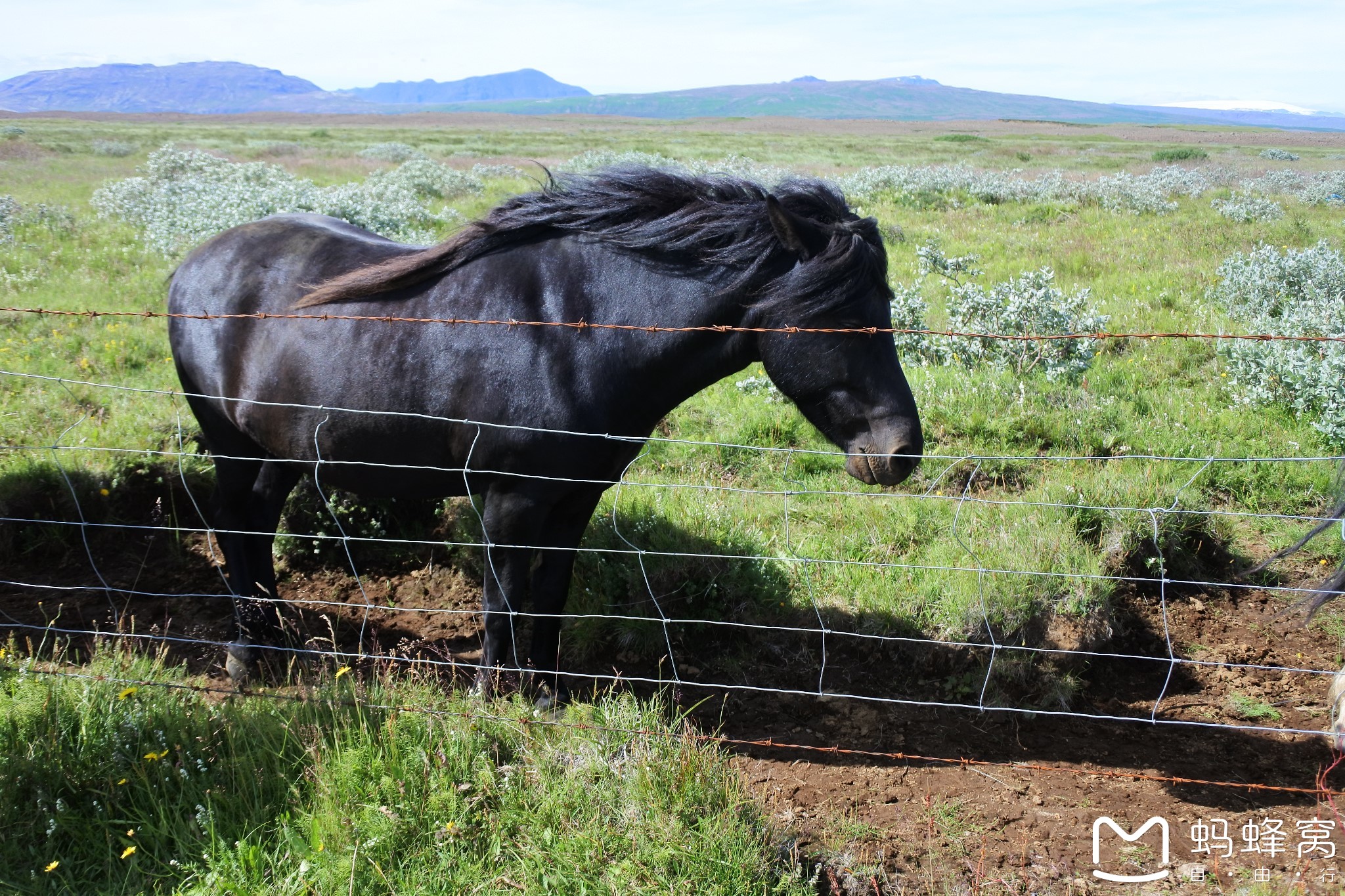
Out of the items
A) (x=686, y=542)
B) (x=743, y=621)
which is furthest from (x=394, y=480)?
(x=743, y=621)

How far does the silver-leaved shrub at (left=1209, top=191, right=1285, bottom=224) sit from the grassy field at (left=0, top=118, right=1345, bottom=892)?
331cm

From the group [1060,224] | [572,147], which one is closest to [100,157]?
[572,147]

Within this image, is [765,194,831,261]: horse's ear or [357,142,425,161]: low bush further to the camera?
[357,142,425,161]: low bush

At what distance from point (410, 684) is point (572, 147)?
4831 centimetres

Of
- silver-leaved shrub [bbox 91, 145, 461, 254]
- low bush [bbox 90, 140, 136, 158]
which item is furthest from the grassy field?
low bush [bbox 90, 140, 136, 158]

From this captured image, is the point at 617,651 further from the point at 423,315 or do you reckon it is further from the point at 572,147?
the point at 572,147

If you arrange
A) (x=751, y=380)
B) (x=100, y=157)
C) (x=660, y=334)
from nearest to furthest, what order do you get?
1. (x=660, y=334)
2. (x=751, y=380)
3. (x=100, y=157)

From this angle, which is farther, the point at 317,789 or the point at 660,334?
the point at 660,334

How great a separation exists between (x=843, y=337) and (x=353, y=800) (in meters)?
2.41

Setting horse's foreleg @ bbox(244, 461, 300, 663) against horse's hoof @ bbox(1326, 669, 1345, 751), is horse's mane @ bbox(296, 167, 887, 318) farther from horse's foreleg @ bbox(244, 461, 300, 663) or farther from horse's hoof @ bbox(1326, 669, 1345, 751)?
horse's hoof @ bbox(1326, 669, 1345, 751)

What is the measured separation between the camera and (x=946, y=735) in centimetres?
398

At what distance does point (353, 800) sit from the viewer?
2719 millimetres

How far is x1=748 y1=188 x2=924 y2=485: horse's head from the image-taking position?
3240mm

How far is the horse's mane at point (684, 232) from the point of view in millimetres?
3260
